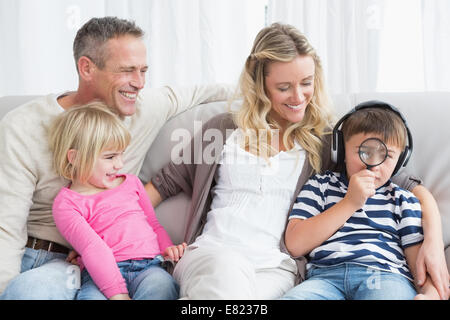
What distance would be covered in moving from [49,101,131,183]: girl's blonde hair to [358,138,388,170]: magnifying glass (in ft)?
2.50

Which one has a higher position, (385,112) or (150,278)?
(385,112)

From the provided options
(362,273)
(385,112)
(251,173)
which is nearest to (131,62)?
(251,173)

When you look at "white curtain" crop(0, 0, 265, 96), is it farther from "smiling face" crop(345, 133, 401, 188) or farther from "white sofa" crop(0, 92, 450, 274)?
"smiling face" crop(345, 133, 401, 188)

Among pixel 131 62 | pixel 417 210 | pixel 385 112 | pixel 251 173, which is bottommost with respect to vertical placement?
pixel 417 210

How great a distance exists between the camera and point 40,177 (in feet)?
5.22

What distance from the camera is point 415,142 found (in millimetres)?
1634

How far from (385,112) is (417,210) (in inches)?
12.7

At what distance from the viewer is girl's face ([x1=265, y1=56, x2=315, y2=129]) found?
5.22ft

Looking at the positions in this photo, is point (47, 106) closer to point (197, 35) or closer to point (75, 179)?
point (75, 179)

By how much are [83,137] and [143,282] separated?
1.63 ft

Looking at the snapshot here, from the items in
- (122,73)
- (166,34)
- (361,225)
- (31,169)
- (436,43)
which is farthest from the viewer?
(166,34)

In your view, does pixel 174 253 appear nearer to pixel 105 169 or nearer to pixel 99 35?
pixel 105 169

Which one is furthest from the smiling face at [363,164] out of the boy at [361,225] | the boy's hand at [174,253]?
the boy's hand at [174,253]

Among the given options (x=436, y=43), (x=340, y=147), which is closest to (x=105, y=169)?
(x=340, y=147)
